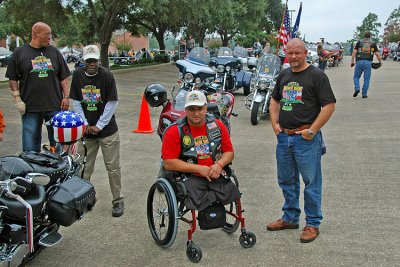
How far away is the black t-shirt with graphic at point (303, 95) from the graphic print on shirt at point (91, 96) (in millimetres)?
1836

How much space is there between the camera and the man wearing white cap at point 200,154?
365 centimetres

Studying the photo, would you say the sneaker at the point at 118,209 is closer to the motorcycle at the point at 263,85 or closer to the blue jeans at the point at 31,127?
the blue jeans at the point at 31,127

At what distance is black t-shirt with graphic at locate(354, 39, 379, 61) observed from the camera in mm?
12906

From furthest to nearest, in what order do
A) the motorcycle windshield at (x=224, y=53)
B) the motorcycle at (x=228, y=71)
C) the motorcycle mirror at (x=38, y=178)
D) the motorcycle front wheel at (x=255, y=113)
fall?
1. the motorcycle windshield at (x=224, y=53)
2. the motorcycle at (x=228, y=71)
3. the motorcycle front wheel at (x=255, y=113)
4. the motorcycle mirror at (x=38, y=178)

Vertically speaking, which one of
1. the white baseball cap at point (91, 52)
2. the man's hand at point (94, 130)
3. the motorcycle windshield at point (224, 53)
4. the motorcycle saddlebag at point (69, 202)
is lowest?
the motorcycle saddlebag at point (69, 202)

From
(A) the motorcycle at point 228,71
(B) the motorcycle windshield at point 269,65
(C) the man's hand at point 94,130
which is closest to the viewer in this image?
(C) the man's hand at point 94,130

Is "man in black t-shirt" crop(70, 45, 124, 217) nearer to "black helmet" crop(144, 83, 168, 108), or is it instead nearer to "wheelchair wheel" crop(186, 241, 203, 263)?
"black helmet" crop(144, 83, 168, 108)

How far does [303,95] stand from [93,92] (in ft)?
6.82

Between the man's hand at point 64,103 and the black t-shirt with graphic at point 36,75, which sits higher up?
the black t-shirt with graphic at point 36,75

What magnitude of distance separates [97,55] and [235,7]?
36.4 m

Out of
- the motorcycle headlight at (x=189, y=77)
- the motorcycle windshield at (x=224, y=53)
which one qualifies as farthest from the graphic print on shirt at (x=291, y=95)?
the motorcycle windshield at (x=224, y=53)

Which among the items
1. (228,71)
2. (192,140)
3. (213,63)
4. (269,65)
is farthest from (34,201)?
(228,71)

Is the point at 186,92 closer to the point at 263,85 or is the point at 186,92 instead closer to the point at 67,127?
the point at 67,127

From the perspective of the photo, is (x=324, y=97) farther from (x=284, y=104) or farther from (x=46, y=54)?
(x=46, y=54)
